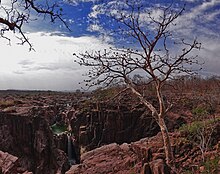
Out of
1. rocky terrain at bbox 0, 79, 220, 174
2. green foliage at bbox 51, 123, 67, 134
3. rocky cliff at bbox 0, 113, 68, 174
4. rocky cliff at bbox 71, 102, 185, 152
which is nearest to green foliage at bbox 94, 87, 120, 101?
rocky terrain at bbox 0, 79, 220, 174

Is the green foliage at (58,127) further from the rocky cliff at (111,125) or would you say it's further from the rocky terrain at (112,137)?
the rocky cliff at (111,125)

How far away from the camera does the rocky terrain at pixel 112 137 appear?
9821 millimetres

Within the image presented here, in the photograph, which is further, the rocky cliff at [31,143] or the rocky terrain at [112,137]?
the rocky cliff at [31,143]

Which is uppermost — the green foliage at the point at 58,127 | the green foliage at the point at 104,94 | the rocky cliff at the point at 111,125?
the green foliage at the point at 104,94

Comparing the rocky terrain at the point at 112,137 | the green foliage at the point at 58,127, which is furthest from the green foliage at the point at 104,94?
the green foliage at the point at 58,127

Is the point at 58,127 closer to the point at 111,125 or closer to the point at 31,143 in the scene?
the point at 111,125

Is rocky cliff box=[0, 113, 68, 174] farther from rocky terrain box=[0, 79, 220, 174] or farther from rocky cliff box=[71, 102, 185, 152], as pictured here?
rocky cliff box=[71, 102, 185, 152]

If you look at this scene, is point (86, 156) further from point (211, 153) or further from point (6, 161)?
point (211, 153)

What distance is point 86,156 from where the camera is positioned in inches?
456

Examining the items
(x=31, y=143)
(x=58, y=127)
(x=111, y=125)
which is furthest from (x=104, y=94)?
(x=58, y=127)

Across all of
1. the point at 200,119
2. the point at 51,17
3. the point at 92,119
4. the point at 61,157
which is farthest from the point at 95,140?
the point at 51,17

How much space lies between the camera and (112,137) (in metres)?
37.9

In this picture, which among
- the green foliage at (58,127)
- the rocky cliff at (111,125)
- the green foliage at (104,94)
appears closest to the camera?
the green foliage at (104,94)

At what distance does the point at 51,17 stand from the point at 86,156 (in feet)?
22.9
